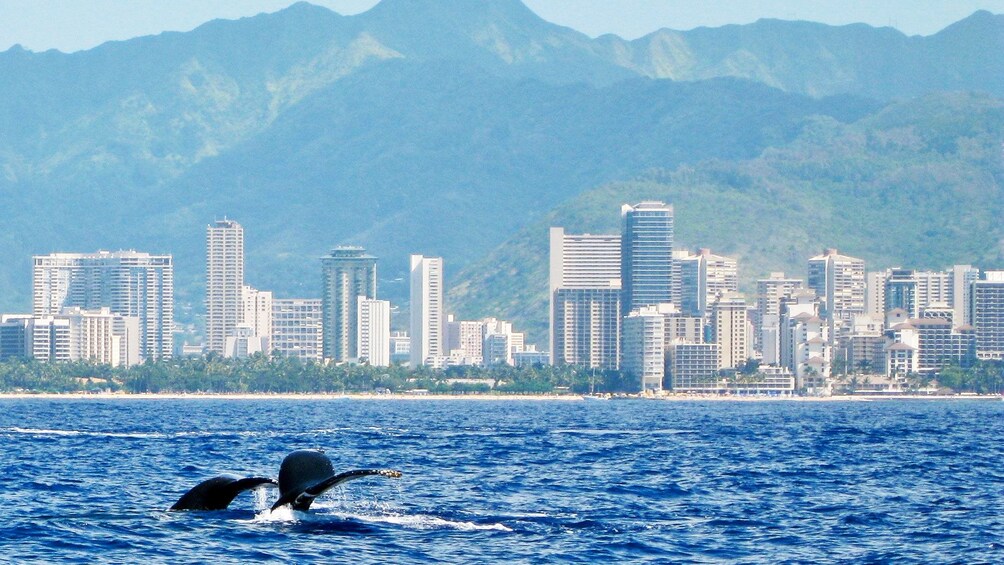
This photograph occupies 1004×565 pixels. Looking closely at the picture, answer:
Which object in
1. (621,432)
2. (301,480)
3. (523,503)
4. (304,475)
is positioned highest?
(304,475)

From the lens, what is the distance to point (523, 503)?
59.6 m

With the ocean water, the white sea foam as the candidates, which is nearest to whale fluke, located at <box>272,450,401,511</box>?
the ocean water

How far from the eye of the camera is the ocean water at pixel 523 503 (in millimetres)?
47719

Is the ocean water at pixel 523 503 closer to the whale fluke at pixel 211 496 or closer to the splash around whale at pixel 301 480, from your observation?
the whale fluke at pixel 211 496

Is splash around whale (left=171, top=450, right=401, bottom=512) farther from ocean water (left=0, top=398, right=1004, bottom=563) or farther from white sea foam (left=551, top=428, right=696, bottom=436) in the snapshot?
white sea foam (left=551, top=428, right=696, bottom=436)

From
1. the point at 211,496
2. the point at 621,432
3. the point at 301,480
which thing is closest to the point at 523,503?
the point at 211,496

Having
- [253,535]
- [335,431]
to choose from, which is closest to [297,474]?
[253,535]

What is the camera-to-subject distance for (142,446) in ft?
330

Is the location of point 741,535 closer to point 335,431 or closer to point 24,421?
point 335,431

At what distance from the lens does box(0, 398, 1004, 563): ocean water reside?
47719mm

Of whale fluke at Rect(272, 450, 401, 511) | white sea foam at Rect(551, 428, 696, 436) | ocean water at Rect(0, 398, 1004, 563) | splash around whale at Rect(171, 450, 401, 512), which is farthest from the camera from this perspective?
white sea foam at Rect(551, 428, 696, 436)

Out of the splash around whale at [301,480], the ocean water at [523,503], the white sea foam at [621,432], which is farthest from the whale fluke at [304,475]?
the white sea foam at [621,432]

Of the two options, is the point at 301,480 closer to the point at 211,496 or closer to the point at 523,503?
the point at 211,496

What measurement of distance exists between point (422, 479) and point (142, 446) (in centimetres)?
3243
